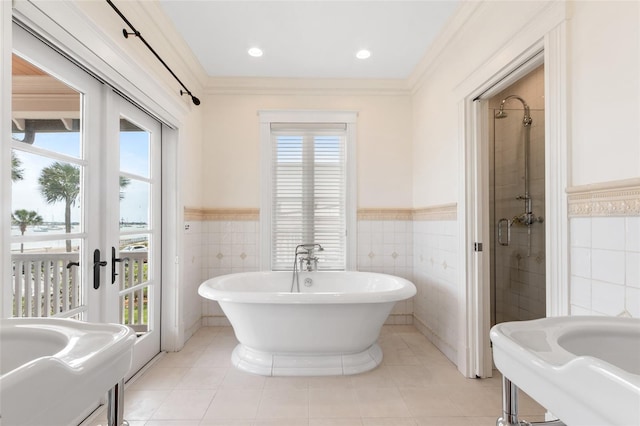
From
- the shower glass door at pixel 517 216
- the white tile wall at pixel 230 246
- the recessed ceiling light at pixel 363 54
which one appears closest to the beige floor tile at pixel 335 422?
the white tile wall at pixel 230 246

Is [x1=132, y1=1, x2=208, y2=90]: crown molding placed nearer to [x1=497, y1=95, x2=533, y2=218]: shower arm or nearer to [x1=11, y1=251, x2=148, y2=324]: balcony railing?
[x1=11, y1=251, x2=148, y2=324]: balcony railing

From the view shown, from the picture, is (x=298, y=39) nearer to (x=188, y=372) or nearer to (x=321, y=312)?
(x=321, y=312)

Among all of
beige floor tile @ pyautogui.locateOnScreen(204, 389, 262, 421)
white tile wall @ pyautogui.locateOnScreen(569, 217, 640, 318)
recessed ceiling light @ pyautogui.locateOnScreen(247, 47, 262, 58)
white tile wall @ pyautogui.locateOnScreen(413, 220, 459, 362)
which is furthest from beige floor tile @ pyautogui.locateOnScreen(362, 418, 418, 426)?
recessed ceiling light @ pyautogui.locateOnScreen(247, 47, 262, 58)

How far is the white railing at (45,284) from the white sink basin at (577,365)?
1886 mm

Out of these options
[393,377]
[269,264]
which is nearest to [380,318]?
[393,377]

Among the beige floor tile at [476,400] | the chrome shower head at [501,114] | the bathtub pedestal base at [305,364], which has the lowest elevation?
the beige floor tile at [476,400]

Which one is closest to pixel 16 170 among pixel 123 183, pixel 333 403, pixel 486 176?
pixel 123 183

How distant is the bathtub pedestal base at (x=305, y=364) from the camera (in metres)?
2.26

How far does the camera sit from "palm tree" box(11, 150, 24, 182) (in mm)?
1355

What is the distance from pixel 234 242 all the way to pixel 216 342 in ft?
3.27

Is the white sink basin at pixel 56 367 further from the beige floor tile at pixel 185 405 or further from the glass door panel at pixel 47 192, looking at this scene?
the beige floor tile at pixel 185 405

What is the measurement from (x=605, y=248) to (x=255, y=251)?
2.80 m

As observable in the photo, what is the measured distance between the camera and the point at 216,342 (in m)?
2.88

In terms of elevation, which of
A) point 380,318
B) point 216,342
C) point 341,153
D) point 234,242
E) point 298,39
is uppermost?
point 298,39
